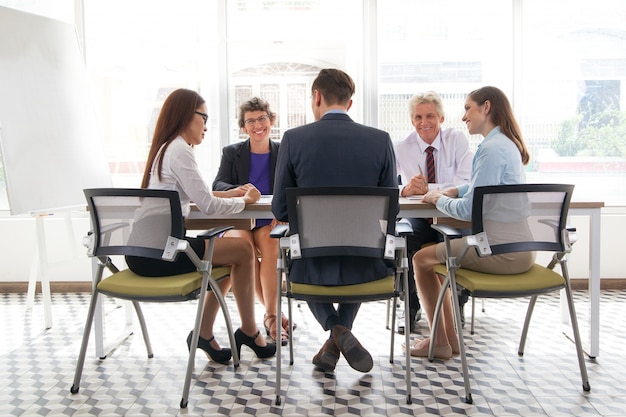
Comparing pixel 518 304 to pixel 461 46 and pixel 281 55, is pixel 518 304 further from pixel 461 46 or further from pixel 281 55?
pixel 281 55

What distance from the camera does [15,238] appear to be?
456 centimetres

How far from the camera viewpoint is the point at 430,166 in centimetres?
361

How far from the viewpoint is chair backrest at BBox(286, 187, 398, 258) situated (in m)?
2.23

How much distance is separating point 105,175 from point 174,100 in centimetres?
162

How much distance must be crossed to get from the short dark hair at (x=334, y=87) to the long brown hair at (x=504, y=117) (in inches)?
26.9

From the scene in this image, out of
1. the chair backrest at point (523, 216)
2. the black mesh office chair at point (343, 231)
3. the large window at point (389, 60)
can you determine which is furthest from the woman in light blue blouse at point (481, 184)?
the large window at point (389, 60)

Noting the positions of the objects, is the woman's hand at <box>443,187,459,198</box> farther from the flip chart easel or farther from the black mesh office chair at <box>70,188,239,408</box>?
the flip chart easel

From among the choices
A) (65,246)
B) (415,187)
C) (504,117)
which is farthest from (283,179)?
(65,246)

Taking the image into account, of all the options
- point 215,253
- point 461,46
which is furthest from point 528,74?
point 215,253

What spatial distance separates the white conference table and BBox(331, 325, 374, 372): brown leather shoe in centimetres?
63

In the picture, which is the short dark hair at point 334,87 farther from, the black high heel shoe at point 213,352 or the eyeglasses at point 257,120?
the black high heel shoe at point 213,352

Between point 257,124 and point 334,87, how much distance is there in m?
1.18

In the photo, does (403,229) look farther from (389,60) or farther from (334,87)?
(389,60)

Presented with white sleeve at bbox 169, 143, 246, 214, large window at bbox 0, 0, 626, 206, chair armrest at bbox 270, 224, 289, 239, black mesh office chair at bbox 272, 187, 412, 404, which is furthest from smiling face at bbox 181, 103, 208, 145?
large window at bbox 0, 0, 626, 206
